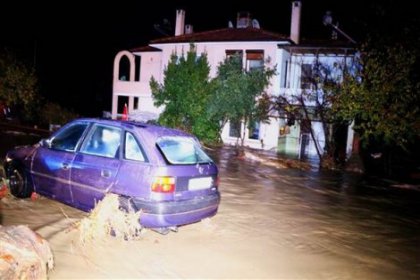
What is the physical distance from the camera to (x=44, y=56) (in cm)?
4525

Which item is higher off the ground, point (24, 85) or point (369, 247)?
point (24, 85)

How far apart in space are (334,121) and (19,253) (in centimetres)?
1897

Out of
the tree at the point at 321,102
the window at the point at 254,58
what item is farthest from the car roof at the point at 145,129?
the window at the point at 254,58

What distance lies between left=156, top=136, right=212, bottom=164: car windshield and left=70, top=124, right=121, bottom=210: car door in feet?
2.33

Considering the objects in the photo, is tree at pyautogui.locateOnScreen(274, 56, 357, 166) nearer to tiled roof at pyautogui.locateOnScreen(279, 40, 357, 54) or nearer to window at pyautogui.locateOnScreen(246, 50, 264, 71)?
tiled roof at pyautogui.locateOnScreen(279, 40, 357, 54)

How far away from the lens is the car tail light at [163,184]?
606cm

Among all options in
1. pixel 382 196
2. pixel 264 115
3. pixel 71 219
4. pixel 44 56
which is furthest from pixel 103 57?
pixel 71 219

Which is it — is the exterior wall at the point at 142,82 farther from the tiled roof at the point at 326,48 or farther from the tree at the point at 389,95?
the tree at the point at 389,95

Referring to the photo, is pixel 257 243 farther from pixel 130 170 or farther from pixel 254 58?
pixel 254 58

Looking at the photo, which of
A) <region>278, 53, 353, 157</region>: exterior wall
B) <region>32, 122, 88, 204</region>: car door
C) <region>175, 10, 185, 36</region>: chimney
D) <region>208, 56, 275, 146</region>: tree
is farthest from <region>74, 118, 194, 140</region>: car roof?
<region>175, 10, 185, 36</region>: chimney

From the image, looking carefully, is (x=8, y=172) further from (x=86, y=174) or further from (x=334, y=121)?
(x=334, y=121)

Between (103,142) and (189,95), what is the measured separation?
18.7 metres

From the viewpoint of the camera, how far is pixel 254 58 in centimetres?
2658

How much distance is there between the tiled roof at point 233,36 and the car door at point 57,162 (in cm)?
2024
